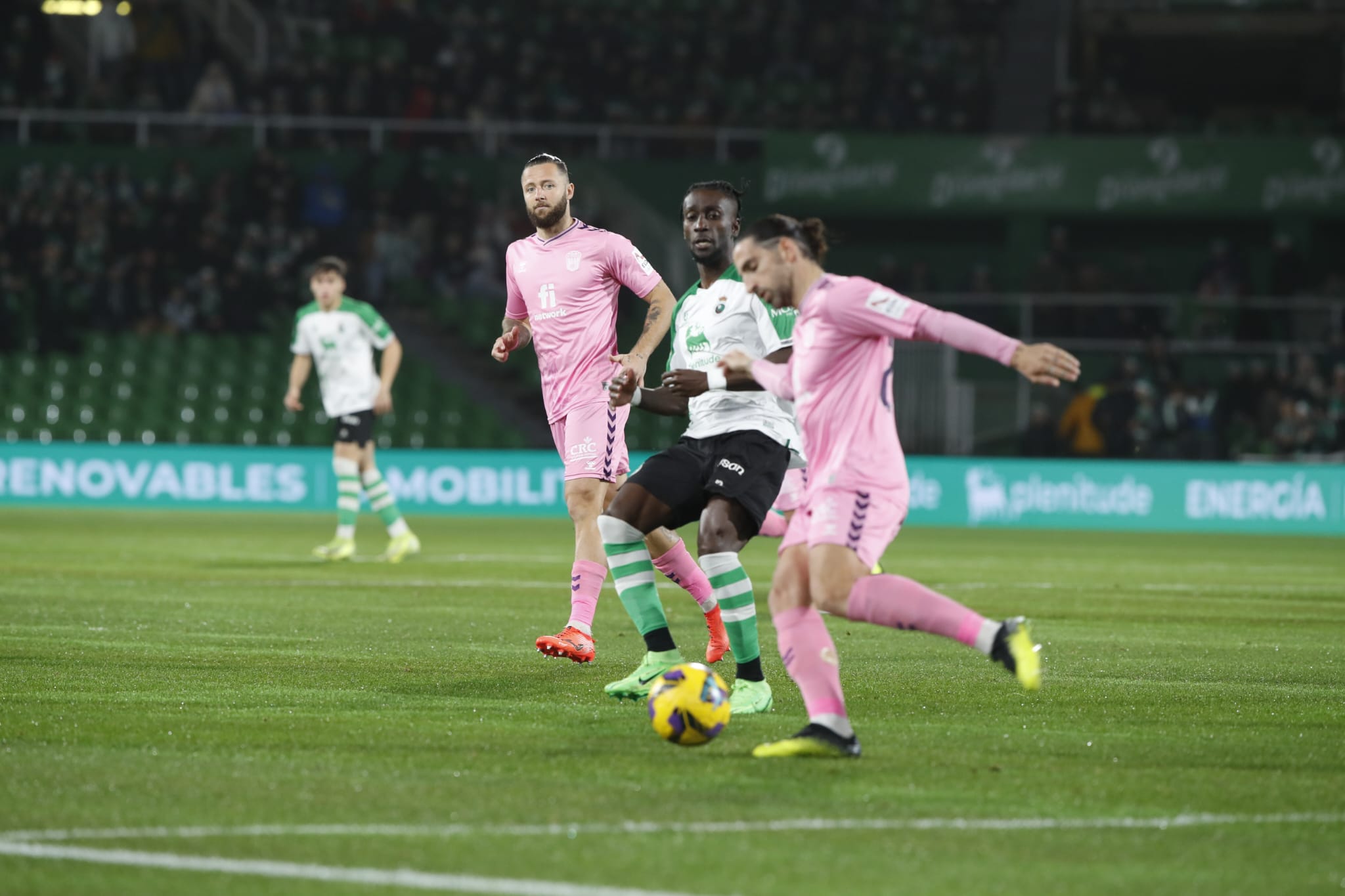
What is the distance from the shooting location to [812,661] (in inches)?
241

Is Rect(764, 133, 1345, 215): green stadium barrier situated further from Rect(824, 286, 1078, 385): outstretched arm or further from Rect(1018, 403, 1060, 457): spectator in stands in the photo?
Rect(824, 286, 1078, 385): outstretched arm

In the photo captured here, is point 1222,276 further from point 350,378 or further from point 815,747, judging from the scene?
point 815,747

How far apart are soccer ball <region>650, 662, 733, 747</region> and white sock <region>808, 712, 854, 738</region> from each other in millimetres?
438

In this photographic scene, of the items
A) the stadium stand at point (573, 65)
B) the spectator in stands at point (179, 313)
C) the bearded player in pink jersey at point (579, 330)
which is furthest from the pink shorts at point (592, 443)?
the stadium stand at point (573, 65)

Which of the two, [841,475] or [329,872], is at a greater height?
[841,475]

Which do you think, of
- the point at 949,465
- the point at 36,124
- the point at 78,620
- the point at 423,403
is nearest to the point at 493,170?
the point at 423,403

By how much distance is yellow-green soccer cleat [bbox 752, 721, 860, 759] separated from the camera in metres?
6.05

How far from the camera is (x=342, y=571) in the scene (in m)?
15.1

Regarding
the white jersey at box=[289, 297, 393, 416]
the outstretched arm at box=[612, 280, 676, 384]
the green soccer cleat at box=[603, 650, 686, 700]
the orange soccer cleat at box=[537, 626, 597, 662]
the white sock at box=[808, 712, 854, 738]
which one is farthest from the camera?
the white jersey at box=[289, 297, 393, 416]

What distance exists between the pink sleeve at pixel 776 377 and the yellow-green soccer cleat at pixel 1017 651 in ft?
3.84

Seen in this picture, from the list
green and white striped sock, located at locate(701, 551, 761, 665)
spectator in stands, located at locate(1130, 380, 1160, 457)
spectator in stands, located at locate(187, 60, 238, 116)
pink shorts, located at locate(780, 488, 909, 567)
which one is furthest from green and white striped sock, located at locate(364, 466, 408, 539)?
spectator in stands, located at locate(187, 60, 238, 116)

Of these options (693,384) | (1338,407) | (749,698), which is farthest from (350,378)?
(1338,407)

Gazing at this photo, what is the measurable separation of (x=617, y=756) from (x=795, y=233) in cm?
199

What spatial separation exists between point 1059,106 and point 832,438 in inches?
1032
